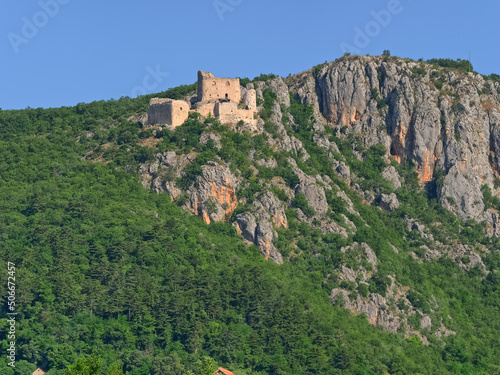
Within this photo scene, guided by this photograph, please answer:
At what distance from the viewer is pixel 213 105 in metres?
121

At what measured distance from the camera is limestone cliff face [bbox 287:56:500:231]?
411 feet

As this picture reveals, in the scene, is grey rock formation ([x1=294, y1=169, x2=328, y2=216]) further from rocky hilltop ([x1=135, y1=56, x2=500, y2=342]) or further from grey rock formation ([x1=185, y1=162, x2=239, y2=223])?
grey rock formation ([x1=185, y1=162, x2=239, y2=223])

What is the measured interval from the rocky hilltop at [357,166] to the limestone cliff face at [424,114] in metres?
0.11

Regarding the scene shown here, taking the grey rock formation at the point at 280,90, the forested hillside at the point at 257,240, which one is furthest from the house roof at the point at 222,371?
the grey rock formation at the point at 280,90

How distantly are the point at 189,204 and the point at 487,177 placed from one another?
109 feet

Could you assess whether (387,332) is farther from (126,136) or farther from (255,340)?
(126,136)

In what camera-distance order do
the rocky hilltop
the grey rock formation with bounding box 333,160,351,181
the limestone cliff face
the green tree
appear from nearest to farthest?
1. the green tree
2. the rocky hilltop
3. the grey rock formation with bounding box 333,160,351,181
4. the limestone cliff face

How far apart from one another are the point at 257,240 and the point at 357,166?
68.1 feet

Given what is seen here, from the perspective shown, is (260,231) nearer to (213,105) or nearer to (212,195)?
(212,195)

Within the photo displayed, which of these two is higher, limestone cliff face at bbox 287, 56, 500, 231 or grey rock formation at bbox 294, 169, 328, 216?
limestone cliff face at bbox 287, 56, 500, 231

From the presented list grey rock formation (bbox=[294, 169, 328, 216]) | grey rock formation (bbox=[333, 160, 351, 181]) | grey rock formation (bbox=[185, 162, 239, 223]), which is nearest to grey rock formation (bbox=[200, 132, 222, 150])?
grey rock formation (bbox=[185, 162, 239, 223])

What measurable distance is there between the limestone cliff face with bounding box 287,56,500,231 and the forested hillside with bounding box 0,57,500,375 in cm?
25

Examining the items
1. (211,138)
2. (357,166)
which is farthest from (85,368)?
(357,166)

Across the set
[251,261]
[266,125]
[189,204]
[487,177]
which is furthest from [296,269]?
[487,177]
